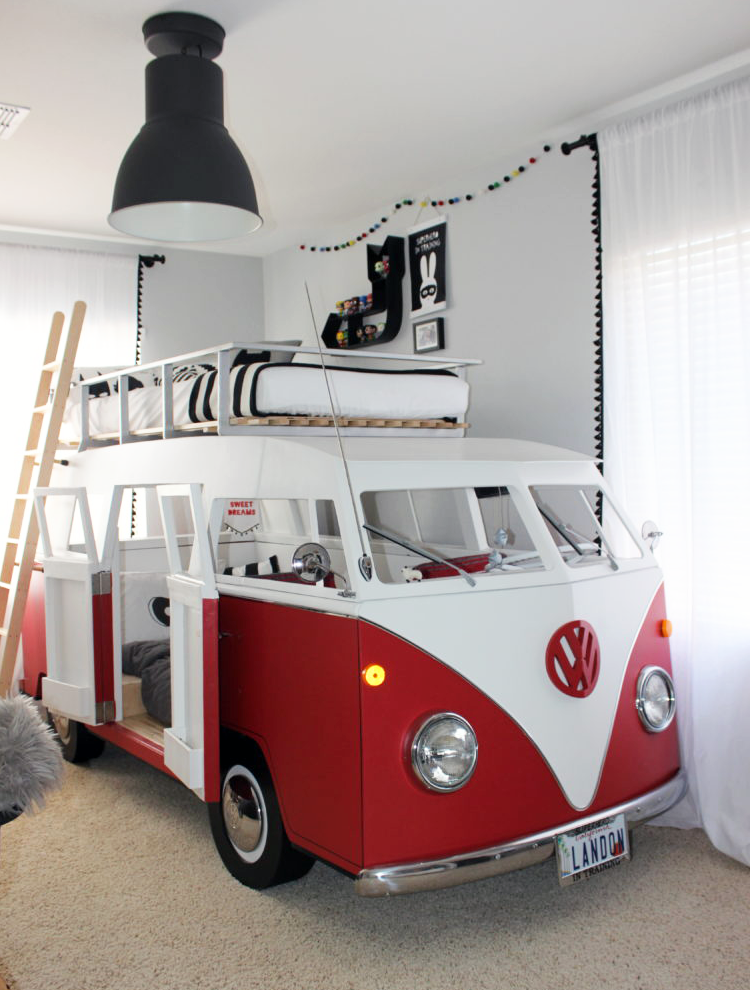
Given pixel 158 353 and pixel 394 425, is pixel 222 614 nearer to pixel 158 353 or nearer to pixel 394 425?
pixel 394 425

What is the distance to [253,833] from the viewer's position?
3006 millimetres

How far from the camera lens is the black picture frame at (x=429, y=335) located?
5.01 meters

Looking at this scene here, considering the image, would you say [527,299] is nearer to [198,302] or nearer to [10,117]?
[10,117]

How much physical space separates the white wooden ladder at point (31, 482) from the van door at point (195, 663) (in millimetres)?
1538

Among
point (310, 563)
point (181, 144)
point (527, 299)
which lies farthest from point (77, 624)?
point (527, 299)

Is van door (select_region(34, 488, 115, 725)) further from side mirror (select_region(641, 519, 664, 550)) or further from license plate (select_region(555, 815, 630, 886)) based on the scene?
side mirror (select_region(641, 519, 664, 550))

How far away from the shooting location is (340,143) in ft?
14.4

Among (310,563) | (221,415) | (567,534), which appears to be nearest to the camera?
(310,563)

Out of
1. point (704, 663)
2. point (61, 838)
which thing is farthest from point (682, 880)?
point (61, 838)

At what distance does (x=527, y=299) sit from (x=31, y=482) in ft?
9.67

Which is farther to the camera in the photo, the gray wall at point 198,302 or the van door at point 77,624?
the gray wall at point 198,302

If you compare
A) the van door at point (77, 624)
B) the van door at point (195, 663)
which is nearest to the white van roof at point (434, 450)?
the van door at point (195, 663)

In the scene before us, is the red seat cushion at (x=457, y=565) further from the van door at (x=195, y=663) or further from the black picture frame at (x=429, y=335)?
the black picture frame at (x=429, y=335)

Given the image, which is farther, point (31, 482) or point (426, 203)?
point (426, 203)
